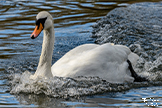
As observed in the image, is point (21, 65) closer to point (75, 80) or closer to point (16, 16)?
point (75, 80)

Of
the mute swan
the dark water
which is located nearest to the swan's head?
the mute swan

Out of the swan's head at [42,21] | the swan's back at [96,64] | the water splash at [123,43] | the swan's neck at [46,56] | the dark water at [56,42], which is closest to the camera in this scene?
the dark water at [56,42]

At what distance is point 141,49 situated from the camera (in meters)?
8.68

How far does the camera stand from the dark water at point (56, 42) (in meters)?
5.33

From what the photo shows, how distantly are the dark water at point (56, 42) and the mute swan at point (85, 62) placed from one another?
1.85ft

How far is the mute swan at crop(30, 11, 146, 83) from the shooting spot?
19.5 ft

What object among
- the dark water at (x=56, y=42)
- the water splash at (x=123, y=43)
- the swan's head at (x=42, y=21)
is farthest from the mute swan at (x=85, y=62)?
the dark water at (x=56, y=42)

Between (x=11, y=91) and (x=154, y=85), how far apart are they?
8.52 feet

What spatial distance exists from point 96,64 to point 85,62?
21 cm

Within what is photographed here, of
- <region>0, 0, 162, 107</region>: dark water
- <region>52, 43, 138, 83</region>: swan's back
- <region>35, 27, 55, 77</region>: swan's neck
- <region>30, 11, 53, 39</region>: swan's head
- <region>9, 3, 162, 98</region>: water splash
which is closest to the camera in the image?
<region>0, 0, 162, 107</region>: dark water

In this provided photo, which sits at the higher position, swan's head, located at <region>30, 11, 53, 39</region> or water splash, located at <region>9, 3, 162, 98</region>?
swan's head, located at <region>30, 11, 53, 39</region>

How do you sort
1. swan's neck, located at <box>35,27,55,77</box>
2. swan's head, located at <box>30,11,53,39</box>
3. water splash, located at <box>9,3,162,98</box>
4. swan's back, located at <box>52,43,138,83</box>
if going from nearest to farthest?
1. swan's head, located at <box>30,11,53,39</box>
2. water splash, located at <box>9,3,162,98</box>
3. swan's neck, located at <box>35,27,55,77</box>
4. swan's back, located at <box>52,43,138,83</box>

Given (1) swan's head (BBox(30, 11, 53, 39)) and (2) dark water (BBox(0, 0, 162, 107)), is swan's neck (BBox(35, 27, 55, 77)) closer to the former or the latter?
(1) swan's head (BBox(30, 11, 53, 39))

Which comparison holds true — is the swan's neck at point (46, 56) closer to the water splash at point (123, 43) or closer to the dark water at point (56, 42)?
the water splash at point (123, 43)
